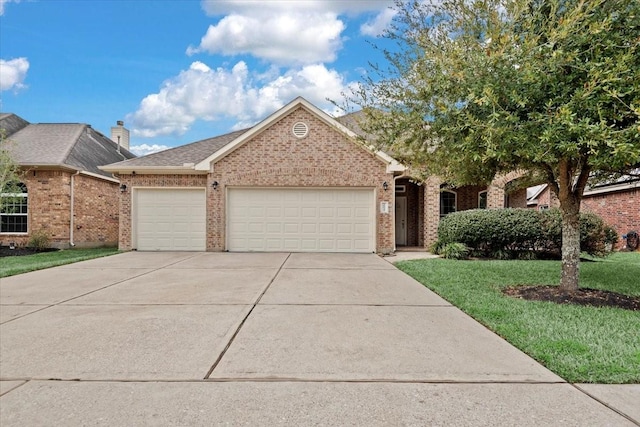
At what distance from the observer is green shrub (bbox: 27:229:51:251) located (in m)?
13.7

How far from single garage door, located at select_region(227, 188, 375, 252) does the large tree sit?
680 centimetres

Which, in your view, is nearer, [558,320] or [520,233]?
[558,320]

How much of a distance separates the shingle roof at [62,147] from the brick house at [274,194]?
3.26 meters

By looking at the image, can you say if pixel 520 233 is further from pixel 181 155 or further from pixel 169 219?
pixel 181 155

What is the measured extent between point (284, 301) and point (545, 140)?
4.01 m

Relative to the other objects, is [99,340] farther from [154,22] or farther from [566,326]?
[154,22]

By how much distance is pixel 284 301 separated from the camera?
5.54 m

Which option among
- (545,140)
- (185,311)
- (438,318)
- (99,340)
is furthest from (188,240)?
(545,140)

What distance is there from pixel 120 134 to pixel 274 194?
14.0 metres

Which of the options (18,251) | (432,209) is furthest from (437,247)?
(18,251)

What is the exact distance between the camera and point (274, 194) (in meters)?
12.9

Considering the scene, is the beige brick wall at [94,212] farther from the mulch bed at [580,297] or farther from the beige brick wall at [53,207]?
the mulch bed at [580,297]

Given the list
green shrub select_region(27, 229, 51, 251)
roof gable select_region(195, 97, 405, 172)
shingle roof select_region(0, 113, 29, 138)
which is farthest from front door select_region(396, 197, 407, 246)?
shingle roof select_region(0, 113, 29, 138)

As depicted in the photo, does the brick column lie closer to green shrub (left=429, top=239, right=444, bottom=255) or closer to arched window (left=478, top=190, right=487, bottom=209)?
green shrub (left=429, top=239, right=444, bottom=255)
